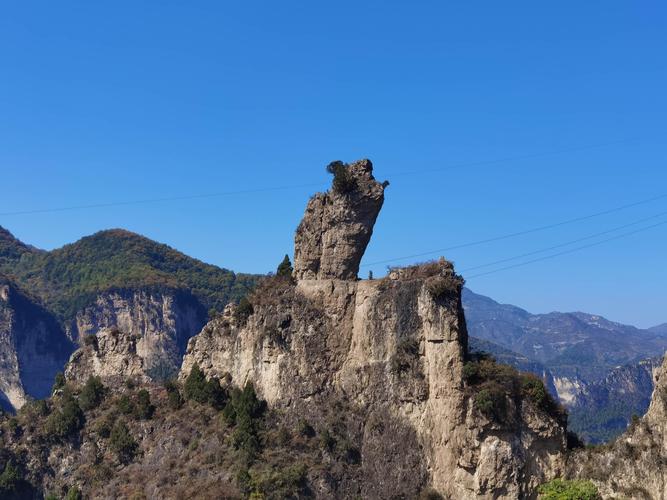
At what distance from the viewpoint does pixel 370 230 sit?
184ft

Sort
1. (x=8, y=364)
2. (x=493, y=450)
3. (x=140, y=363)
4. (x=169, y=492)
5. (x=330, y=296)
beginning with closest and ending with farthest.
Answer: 1. (x=493, y=450)
2. (x=169, y=492)
3. (x=330, y=296)
4. (x=140, y=363)
5. (x=8, y=364)

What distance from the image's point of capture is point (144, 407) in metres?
59.2

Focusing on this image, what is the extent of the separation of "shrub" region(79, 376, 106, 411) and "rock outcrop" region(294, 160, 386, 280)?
21.0 meters

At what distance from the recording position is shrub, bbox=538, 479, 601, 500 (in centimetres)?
4262

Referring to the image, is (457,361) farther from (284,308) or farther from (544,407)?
(284,308)

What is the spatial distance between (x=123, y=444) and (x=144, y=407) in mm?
3187

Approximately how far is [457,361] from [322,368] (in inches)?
423

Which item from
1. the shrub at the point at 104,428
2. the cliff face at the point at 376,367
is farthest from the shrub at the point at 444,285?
the shrub at the point at 104,428

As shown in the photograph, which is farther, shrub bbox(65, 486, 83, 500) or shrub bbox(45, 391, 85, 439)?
shrub bbox(45, 391, 85, 439)

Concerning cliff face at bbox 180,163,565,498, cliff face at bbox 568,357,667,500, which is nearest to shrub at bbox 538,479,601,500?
cliff face at bbox 568,357,667,500

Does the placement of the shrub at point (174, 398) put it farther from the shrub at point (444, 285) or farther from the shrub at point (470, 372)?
the shrub at point (470, 372)

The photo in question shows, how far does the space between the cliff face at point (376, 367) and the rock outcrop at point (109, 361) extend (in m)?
8.92

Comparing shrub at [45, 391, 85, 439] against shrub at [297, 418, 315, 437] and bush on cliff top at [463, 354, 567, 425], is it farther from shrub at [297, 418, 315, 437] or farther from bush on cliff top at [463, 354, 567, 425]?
bush on cliff top at [463, 354, 567, 425]

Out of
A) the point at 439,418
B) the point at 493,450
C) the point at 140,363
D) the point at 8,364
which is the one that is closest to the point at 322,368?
the point at 439,418
